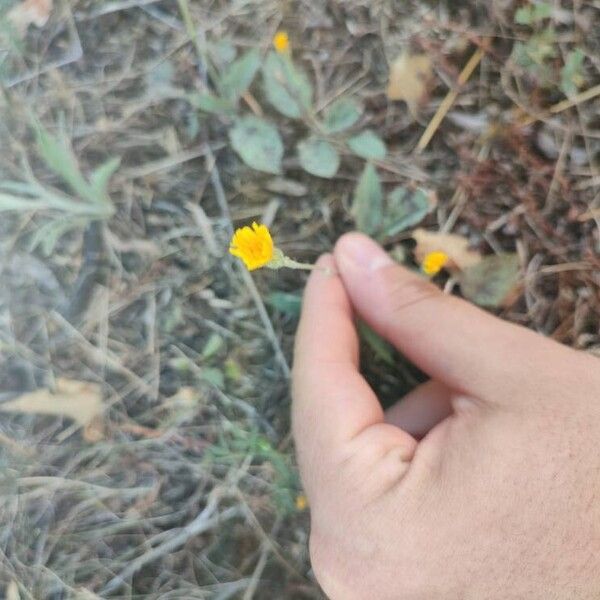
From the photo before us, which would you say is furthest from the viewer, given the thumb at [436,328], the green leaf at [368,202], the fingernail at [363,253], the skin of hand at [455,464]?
the green leaf at [368,202]

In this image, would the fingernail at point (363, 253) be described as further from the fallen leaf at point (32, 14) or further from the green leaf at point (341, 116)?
the fallen leaf at point (32, 14)

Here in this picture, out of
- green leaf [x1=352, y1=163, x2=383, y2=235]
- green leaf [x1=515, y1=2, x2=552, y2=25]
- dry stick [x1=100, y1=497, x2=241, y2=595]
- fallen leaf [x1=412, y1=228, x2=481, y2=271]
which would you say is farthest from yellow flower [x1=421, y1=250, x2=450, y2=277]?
dry stick [x1=100, y1=497, x2=241, y2=595]

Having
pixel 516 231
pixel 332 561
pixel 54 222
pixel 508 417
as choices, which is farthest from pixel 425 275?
pixel 54 222

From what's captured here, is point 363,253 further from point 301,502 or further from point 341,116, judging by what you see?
point 301,502

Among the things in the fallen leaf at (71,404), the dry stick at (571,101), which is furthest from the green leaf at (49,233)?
the dry stick at (571,101)

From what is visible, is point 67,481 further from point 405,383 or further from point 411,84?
point 411,84

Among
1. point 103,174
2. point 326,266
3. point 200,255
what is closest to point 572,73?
point 326,266
